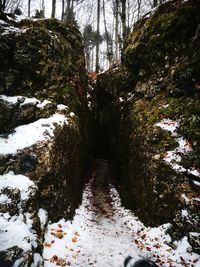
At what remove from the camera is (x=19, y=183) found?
8047 millimetres

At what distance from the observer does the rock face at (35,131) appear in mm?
7301

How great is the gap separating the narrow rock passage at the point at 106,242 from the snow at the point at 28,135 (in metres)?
3.00

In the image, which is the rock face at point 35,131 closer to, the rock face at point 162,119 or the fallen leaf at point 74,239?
the fallen leaf at point 74,239

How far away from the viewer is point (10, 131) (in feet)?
33.7

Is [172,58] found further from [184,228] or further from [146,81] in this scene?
[184,228]

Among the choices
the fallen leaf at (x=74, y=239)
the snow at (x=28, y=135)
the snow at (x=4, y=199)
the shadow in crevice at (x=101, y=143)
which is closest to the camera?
the snow at (x=4, y=199)

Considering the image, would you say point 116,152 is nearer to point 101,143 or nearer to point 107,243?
point 101,143

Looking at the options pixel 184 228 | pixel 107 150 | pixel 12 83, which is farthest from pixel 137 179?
pixel 107 150

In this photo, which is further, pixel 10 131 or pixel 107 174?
pixel 107 174

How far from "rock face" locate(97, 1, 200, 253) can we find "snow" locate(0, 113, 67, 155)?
4199mm

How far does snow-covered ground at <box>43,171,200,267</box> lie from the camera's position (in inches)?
297

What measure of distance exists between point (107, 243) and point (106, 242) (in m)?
0.06

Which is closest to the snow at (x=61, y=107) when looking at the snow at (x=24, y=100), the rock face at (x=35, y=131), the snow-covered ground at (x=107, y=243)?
the rock face at (x=35, y=131)

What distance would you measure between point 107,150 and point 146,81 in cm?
902
